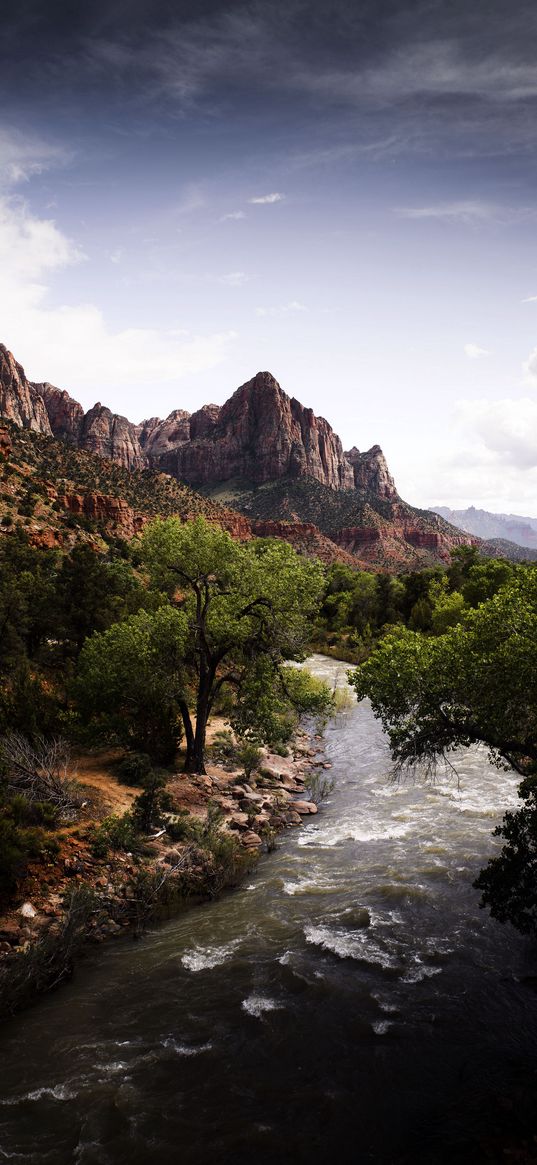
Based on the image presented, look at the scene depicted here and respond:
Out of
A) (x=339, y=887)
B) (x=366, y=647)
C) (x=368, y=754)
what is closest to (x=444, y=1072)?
(x=339, y=887)

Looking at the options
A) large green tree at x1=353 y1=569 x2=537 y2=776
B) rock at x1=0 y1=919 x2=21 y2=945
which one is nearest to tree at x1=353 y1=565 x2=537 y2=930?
large green tree at x1=353 y1=569 x2=537 y2=776

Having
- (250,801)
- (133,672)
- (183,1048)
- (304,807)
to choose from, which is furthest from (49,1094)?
(304,807)

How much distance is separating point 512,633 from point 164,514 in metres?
92.9

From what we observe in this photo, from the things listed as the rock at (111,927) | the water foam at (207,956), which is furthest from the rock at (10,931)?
the water foam at (207,956)

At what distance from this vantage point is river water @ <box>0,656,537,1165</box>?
755cm

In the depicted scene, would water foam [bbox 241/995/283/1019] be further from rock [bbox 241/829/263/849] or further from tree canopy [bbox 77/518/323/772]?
tree canopy [bbox 77/518/323/772]

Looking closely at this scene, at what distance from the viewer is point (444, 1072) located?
871cm

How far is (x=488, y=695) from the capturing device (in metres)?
11.7

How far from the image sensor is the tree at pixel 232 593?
778 inches

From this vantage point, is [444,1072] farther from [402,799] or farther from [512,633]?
[402,799]

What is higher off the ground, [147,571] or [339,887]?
[147,571]

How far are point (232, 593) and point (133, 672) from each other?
4.59m

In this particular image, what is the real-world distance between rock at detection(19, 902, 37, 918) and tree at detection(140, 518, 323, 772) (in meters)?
9.14

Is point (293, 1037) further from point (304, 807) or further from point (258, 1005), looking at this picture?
point (304, 807)
